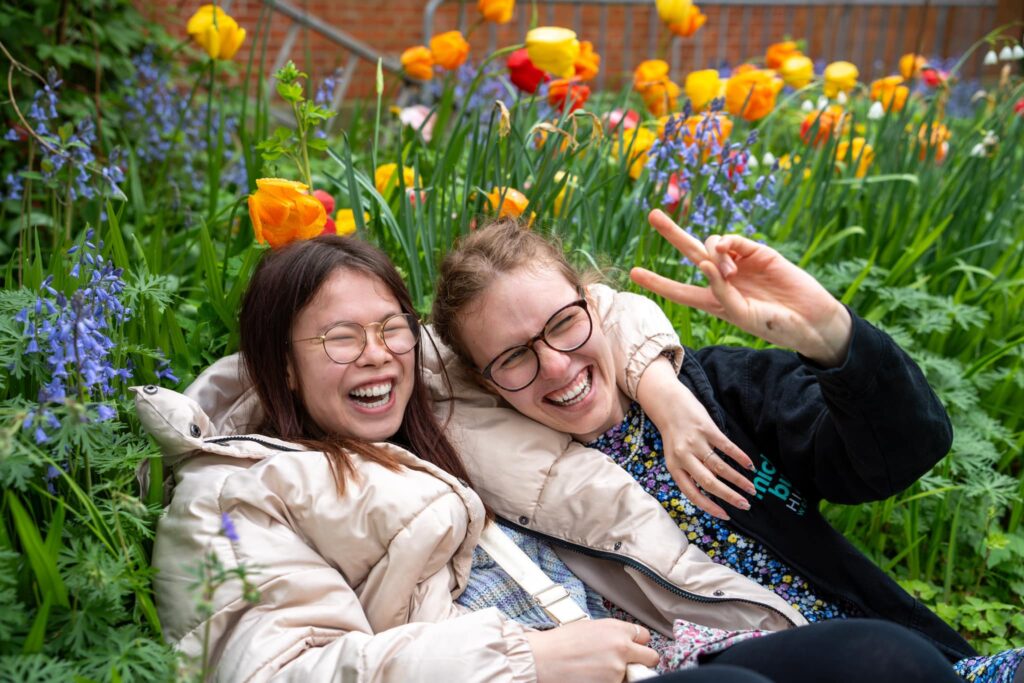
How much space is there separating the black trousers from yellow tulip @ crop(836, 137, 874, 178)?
2188 mm

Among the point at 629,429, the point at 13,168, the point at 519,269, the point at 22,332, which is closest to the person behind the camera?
the point at 22,332

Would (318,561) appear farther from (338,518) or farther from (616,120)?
(616,120)

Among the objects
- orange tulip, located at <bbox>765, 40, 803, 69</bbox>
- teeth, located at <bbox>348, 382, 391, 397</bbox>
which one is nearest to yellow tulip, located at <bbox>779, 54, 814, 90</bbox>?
orange tulip, located at <bbox>765, 40, 803, 69</bbox>

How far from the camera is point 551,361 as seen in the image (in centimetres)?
172

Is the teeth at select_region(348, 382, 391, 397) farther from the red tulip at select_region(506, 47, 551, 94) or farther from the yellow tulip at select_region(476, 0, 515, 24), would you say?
the yellow tulip at select_region(476, 0, 515, 24)

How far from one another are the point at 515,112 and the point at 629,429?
4.20 ft

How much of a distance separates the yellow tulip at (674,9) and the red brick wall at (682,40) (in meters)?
4.77

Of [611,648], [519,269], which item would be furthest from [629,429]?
[611,648]

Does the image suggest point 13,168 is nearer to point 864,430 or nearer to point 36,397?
point 36,397

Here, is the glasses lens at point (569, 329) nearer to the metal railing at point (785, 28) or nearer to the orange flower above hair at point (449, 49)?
the orange flower above hair at point (449, 49)

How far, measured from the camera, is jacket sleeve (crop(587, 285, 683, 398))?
6.14 ft

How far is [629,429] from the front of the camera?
6.26 ft

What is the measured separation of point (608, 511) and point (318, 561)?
544 millimetres

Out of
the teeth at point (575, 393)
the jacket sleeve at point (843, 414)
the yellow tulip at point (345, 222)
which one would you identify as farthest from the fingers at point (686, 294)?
the yellow tulip at point (345, 222)
